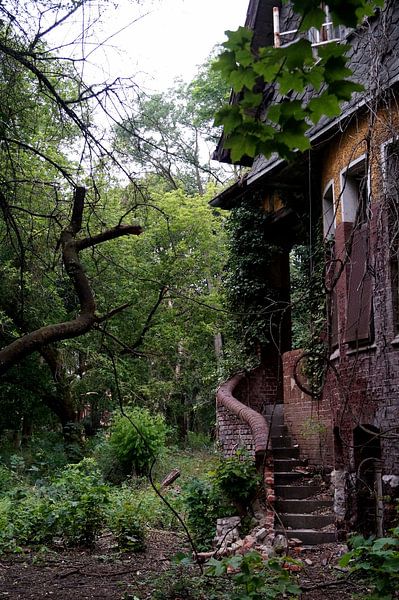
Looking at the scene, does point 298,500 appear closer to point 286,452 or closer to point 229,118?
point 286,452

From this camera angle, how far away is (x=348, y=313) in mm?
9742

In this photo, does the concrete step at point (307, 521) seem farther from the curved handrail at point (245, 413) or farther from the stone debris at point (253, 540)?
the curved handrail at point (245, 413)

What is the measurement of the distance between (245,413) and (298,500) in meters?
2.41

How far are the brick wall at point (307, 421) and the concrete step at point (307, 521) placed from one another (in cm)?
142

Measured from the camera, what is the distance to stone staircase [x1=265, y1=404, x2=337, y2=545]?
9.56 meters

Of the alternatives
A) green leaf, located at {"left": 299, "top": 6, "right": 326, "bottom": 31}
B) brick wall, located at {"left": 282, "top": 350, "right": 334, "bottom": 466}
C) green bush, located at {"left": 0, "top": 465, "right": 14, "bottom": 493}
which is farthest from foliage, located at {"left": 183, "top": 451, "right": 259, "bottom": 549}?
green leaf, located at {"left": 299, "top": 6, "right": 326, "bottom": 31}

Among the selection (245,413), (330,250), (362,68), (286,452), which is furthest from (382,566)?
(286,452)

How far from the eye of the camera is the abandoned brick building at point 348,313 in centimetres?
752

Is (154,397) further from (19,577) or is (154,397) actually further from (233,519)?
(19,577)

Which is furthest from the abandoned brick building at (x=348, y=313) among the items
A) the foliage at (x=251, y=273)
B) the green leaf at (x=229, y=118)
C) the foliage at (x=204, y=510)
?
the green leaf at (x=229, y=118)

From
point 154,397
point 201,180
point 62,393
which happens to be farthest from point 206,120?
point 62,393

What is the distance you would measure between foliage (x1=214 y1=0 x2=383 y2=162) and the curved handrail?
6.32 metres

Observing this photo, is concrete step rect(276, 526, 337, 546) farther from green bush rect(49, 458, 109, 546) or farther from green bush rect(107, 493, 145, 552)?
green bush rect(49, 458, 109, 546)

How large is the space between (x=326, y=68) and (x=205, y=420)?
108ft
